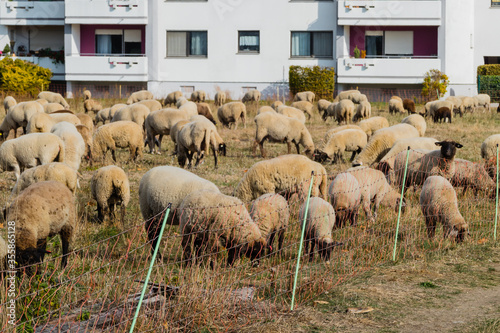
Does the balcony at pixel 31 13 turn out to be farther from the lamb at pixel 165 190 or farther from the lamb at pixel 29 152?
the lamb at pixel 165 190

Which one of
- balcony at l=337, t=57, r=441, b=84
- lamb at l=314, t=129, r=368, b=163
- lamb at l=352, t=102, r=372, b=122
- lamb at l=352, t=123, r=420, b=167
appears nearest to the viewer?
lamb at l=352, t=123, r=420, b=167

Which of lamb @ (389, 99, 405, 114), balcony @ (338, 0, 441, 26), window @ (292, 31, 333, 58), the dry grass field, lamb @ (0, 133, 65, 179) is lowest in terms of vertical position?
the dry grass field

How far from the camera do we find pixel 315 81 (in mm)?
39000

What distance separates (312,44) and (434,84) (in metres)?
7.66

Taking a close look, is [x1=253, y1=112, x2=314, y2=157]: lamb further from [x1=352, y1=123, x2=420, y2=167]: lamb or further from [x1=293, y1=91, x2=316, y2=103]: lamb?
[x1=293, y1=91, x2=316, y2=103]: lamb

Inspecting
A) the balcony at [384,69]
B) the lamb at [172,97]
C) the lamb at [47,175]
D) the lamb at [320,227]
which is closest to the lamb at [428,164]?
the lamb at [320,227]

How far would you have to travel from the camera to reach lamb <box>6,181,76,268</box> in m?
8.24

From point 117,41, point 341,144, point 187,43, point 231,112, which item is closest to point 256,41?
point 187,43

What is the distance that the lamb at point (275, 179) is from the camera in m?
11.8

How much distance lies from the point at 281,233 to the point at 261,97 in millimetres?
31416

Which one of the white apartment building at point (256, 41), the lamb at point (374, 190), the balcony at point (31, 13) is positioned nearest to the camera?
the lamb at point (374, 190)

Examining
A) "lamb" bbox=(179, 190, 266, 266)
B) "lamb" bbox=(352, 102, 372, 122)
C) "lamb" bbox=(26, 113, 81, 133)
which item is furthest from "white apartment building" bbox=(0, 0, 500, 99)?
"lamb" bbox=(179, 190, 266, 266)

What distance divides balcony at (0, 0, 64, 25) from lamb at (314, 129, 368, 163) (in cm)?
2823

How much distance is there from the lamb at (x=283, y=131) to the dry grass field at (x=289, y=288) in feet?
25.9
